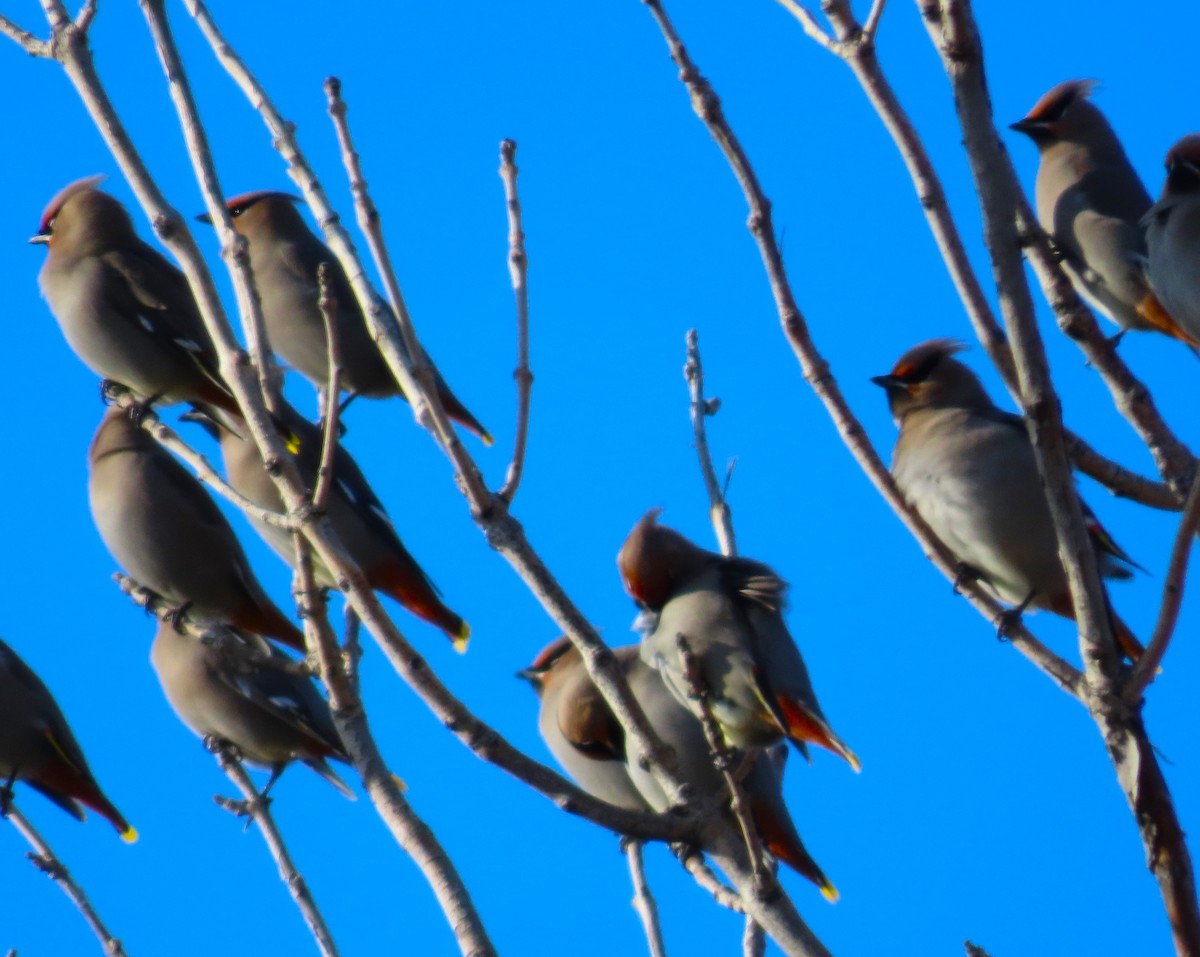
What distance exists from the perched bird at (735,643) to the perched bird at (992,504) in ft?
1.67

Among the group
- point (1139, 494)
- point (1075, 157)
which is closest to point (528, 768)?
point (1139, 494)

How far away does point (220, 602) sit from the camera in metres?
5.52

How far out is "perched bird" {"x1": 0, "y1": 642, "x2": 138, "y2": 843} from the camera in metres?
5.52

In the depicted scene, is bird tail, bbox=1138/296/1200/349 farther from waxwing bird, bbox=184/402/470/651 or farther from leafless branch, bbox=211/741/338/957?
leafless branch, bbox=211/741/338/957

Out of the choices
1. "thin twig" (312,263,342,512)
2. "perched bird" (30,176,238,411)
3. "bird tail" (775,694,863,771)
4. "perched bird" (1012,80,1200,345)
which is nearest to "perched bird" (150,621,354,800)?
"perched bird" (30,176,238,411)

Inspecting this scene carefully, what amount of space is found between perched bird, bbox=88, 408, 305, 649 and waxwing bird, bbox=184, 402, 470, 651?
178mm

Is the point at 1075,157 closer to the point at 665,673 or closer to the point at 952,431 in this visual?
the point at 952,431

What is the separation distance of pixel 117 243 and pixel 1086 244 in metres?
3.10

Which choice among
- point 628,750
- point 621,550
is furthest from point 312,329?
point 628,750

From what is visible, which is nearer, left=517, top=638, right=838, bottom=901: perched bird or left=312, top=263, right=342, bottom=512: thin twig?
left=312, top=263, right=342, bottom=512: thin twig

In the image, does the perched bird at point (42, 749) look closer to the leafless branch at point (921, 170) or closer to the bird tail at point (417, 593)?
the bird tail at point (417, 593)

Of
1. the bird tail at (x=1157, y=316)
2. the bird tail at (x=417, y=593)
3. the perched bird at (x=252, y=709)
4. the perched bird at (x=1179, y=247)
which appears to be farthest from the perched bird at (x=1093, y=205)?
the perched bird at (x=252, y=709)

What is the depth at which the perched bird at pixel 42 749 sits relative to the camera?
5.52 meters

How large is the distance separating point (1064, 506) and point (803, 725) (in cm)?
191
